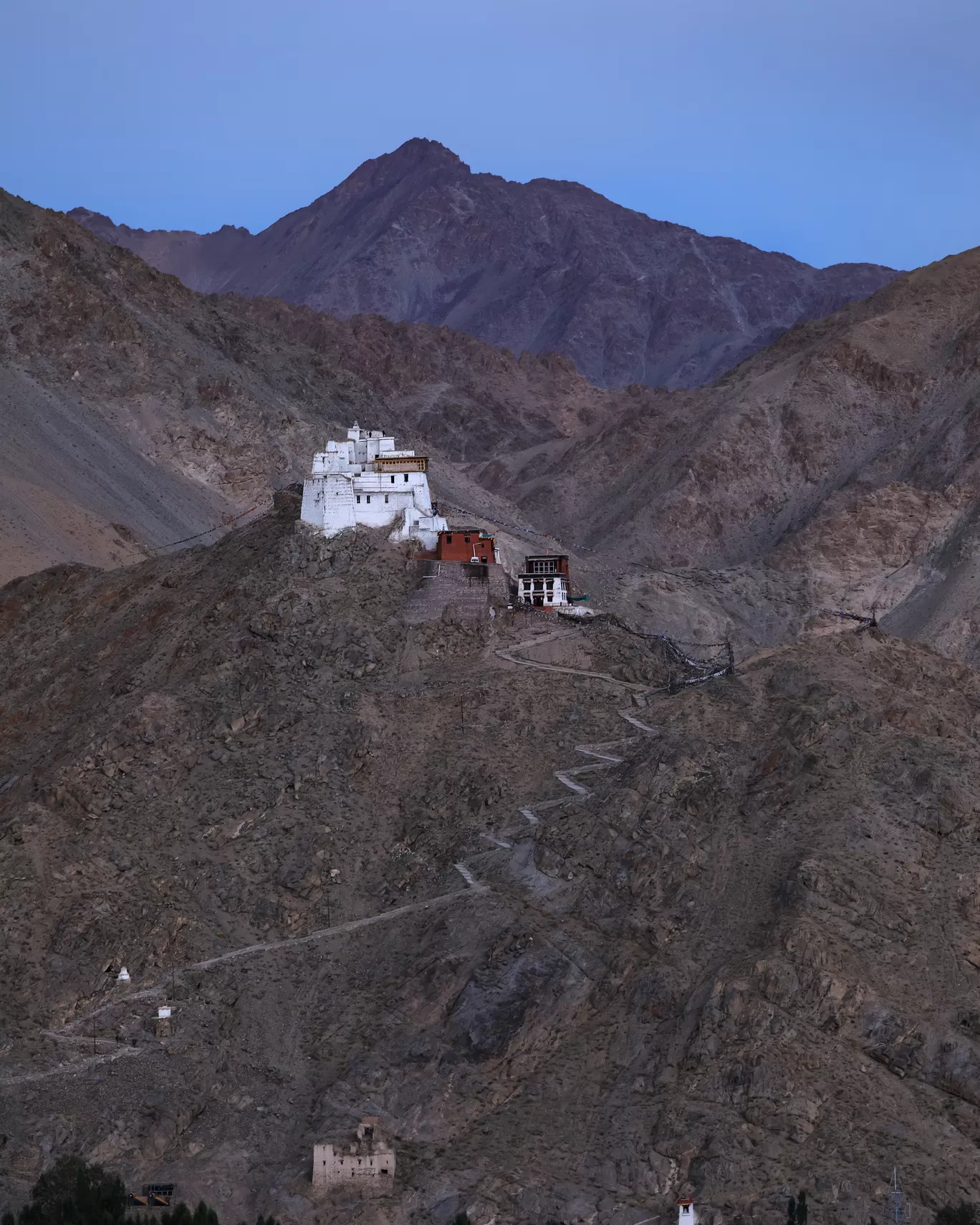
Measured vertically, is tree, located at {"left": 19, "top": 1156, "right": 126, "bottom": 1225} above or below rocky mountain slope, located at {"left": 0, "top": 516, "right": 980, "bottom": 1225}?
below

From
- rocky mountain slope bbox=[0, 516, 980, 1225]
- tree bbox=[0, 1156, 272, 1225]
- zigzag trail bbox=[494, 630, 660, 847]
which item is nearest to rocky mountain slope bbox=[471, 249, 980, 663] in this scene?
zigzag trail bbox=[494, 630, 660, 847]

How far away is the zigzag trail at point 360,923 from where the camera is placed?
207 ft

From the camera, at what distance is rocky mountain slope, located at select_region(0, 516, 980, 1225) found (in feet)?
194

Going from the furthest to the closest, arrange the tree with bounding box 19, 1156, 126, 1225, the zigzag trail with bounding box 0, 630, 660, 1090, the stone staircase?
the stone staircase, the zigzag trail with bounding box 0, 630, 660, 1090, the tree with bounding box 19, 1156, 126, 1225

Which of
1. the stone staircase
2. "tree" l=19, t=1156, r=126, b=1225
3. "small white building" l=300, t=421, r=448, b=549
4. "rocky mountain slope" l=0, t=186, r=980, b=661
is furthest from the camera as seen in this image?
"rocky mountain slope" l=0, t=186, r=980, b=661

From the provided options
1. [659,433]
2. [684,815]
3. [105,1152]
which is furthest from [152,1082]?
[659,433]

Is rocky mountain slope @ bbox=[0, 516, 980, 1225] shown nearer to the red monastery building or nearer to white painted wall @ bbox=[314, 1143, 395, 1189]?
white painted wall @ bbox=[314, 1143, 395, 1189]

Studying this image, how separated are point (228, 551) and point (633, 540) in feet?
199

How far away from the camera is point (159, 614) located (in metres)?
86.1

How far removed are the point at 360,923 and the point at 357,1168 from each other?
1057 centimetres

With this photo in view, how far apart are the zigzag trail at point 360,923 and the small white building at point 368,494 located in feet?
28.3

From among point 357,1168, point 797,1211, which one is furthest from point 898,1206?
point 357,1168

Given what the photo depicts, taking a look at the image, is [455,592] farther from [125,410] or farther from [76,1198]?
[125,410]

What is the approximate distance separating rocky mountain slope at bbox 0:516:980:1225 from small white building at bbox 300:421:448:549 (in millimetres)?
1537
